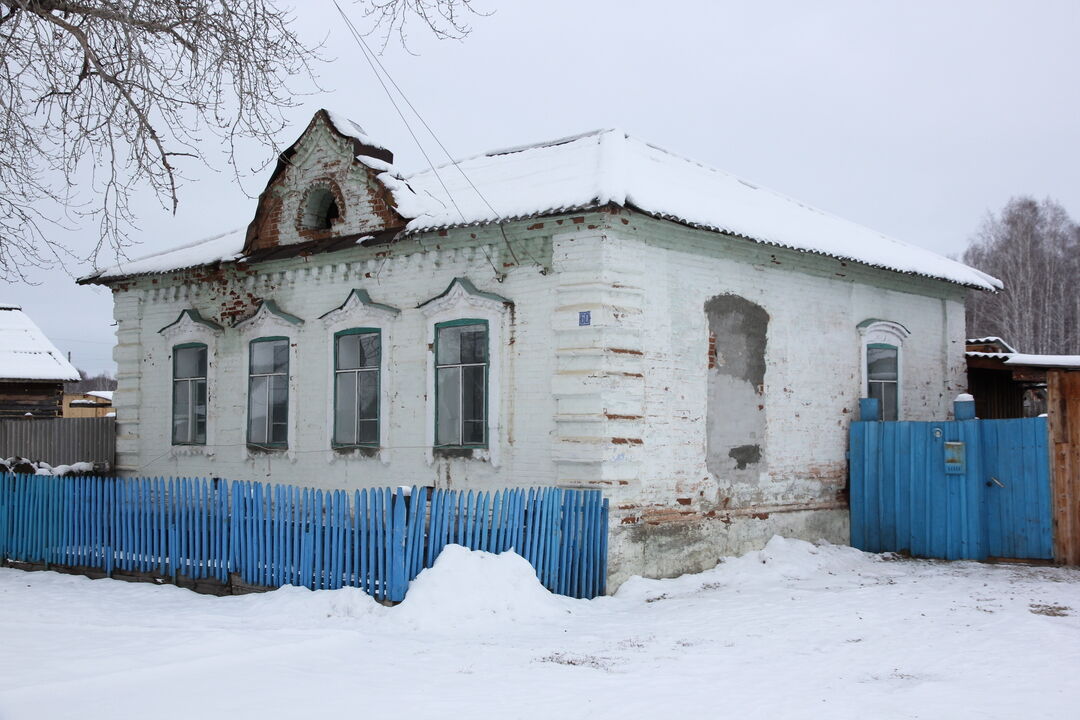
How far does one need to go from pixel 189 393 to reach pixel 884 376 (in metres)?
9.97

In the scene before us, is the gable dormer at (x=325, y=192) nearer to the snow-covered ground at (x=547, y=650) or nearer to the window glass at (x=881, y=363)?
the snow-covered ground at (x=547, y=650)

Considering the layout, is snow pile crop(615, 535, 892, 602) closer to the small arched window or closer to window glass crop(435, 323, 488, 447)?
window glass crop(435, 323, 488, 447)

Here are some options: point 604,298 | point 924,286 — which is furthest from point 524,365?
point 924,286

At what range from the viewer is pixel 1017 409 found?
53.1 ft

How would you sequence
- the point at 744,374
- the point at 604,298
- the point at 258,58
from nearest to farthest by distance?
1. the point at 258,58
2. the point at 604,298
3. the point at 744,374


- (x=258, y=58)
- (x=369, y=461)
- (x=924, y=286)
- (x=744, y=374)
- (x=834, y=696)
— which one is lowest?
(x=834, y=696)

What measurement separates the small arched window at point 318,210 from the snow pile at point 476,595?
6.14 m

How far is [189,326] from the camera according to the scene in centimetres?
1470

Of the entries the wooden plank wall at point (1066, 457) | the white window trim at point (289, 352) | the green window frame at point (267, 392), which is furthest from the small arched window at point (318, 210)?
the wooden plank wall at point (1066, 457)

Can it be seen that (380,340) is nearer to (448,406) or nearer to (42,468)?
(448,406)

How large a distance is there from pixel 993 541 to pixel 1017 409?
5.11 metres

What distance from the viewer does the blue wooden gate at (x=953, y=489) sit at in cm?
1152

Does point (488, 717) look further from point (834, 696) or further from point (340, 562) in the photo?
point (340, 562)

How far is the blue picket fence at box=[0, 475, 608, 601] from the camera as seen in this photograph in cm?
890
